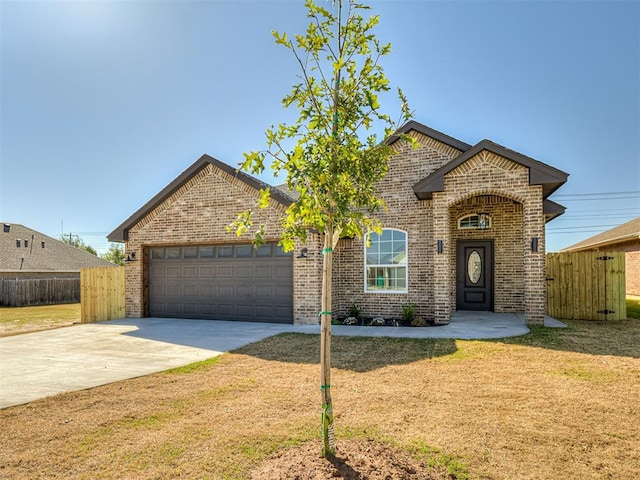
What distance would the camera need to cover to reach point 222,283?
12305 mm

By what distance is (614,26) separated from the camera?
11.6 meters

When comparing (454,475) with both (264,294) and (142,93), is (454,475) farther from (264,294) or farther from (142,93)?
(142,93)

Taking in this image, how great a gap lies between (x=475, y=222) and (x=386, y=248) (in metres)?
3.43

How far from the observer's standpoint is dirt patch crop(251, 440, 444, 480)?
2.94m

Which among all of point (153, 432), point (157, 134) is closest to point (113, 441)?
point (153, 432)

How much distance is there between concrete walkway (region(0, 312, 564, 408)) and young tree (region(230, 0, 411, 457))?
455 cm

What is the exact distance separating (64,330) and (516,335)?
12407 millimetres

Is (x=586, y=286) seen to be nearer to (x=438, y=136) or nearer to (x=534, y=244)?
(x=534, y=244)

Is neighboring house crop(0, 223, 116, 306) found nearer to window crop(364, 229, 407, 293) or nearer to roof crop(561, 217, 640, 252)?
window crop(364, 229, 407, 293)

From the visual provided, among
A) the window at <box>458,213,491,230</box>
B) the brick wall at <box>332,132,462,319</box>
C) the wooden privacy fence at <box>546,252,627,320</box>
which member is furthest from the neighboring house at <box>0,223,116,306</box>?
the wooden privacy fence at <box>546,252,627,320</box>

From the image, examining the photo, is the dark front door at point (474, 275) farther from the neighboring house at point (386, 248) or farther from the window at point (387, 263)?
the window at point (387, 263)

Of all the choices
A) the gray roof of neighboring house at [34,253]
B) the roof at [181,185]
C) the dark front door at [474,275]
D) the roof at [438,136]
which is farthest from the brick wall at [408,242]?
the gray roof of neighboring house at [34,253]

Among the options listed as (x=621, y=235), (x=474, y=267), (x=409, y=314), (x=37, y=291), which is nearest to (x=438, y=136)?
(x=474, y=267)

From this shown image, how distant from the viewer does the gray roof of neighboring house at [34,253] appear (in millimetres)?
24766
